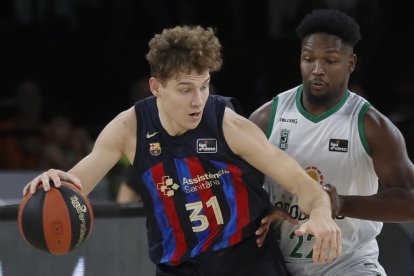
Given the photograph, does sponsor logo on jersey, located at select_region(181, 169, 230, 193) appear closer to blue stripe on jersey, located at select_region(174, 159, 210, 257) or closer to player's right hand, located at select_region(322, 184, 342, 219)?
blue stripe on jersey, located at select_region(174, 159, 210, 257)

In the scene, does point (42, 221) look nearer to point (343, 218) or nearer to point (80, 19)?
point (343, 218)

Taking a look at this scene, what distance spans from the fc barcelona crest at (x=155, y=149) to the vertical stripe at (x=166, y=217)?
0.17ft

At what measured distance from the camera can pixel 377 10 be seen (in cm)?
932

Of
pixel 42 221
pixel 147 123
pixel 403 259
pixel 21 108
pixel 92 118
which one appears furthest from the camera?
pixel 92 118

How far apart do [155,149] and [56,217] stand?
51 cm

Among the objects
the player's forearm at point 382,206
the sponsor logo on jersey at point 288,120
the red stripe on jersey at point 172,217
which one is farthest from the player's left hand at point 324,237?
the sponsor logo on jersey at point 288,120

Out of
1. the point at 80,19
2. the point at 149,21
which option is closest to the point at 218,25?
the point at 149,21

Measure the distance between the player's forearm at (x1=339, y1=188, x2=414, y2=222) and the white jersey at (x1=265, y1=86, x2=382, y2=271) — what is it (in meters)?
0.21

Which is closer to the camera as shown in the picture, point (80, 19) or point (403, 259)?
point (403, 259)

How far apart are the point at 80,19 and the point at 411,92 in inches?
123

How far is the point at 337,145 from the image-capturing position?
14.7 feet

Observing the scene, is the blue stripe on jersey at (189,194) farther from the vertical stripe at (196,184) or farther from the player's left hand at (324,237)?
the player's left hand at (324,237)

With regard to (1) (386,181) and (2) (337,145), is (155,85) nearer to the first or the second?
(2) (337,145)

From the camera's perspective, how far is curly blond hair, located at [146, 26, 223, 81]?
4098mm
